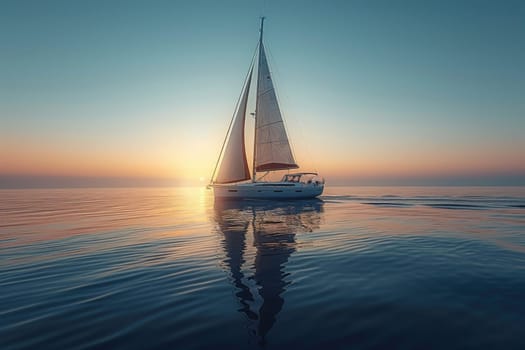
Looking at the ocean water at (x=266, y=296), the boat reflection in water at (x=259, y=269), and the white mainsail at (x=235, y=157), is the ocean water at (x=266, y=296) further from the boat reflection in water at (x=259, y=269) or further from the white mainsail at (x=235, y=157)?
the white mainsail at (x=235, y=157)

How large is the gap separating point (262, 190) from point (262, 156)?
5866 millimetres

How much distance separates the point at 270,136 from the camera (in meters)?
41.6

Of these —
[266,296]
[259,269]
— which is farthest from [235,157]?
[266,296]

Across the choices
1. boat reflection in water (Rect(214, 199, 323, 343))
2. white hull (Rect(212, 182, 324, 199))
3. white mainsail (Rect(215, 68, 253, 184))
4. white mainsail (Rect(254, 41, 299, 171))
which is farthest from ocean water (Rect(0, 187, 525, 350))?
white mainsail (Rect(254, 41, 299, 171))

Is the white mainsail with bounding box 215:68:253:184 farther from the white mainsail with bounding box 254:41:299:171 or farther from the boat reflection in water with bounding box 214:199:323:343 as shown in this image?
the boat reflection in water with bounding box 214:199:323:343

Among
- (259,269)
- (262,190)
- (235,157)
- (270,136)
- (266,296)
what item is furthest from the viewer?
(270,136)

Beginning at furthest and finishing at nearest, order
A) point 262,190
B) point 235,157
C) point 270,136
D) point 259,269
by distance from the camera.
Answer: point 270,136 < point 235,157 < point 262,190 < point 259,269

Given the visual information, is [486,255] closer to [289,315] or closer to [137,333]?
[289,315]

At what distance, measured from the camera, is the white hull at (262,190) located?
38.9 m

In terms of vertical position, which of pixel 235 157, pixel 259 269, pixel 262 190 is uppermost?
pixel 235 157

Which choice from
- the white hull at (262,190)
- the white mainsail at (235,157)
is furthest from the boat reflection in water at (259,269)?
the white mainsail at (235,157)

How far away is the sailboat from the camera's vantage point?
130 ft

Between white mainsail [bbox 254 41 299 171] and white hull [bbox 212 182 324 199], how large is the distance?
384 centimetres

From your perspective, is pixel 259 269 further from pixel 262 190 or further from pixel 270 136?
pixel 270 136
